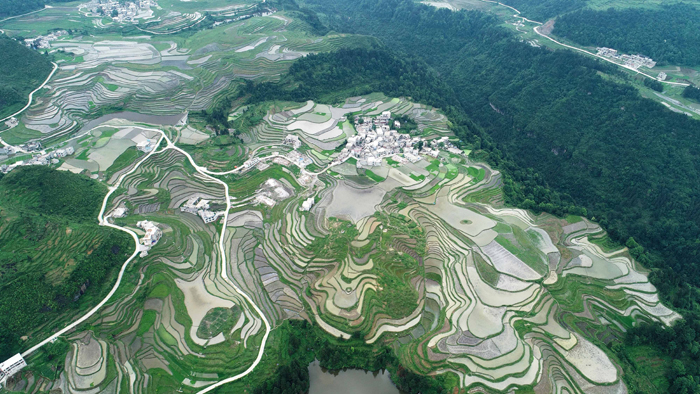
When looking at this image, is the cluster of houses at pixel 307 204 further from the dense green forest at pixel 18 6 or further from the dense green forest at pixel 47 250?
the dense green forest at pixel 18 6

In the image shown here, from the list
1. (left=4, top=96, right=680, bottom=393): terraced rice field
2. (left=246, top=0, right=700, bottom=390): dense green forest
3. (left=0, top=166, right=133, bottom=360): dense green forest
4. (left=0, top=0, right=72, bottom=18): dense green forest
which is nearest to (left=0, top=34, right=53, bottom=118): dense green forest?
(left=0, top=166, right=133, bottom=360): dense green forest

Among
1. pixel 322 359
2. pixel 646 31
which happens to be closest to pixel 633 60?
pixel 646 31

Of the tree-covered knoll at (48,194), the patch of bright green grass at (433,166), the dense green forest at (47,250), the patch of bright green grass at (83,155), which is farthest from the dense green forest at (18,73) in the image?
the patch of bright green grass at (433,166)

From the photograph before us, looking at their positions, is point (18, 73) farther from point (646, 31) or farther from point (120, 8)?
point (646, 31)

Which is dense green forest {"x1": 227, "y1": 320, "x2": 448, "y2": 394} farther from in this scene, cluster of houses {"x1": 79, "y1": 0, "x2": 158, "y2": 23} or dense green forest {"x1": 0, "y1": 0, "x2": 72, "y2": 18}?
dense green forest {"x1": 0, "y1": 0, "x2": 72, "y2": 18}

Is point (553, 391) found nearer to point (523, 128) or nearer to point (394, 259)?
point (394, 259)

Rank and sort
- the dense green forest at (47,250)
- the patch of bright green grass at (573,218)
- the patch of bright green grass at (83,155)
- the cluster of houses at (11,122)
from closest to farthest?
1. the dense green forest at (47,250)
2. the patch of bright green grass at (573,218)
3. the patch of bright green grass at (83,155)
4. the cluster of houses at (11,122)
